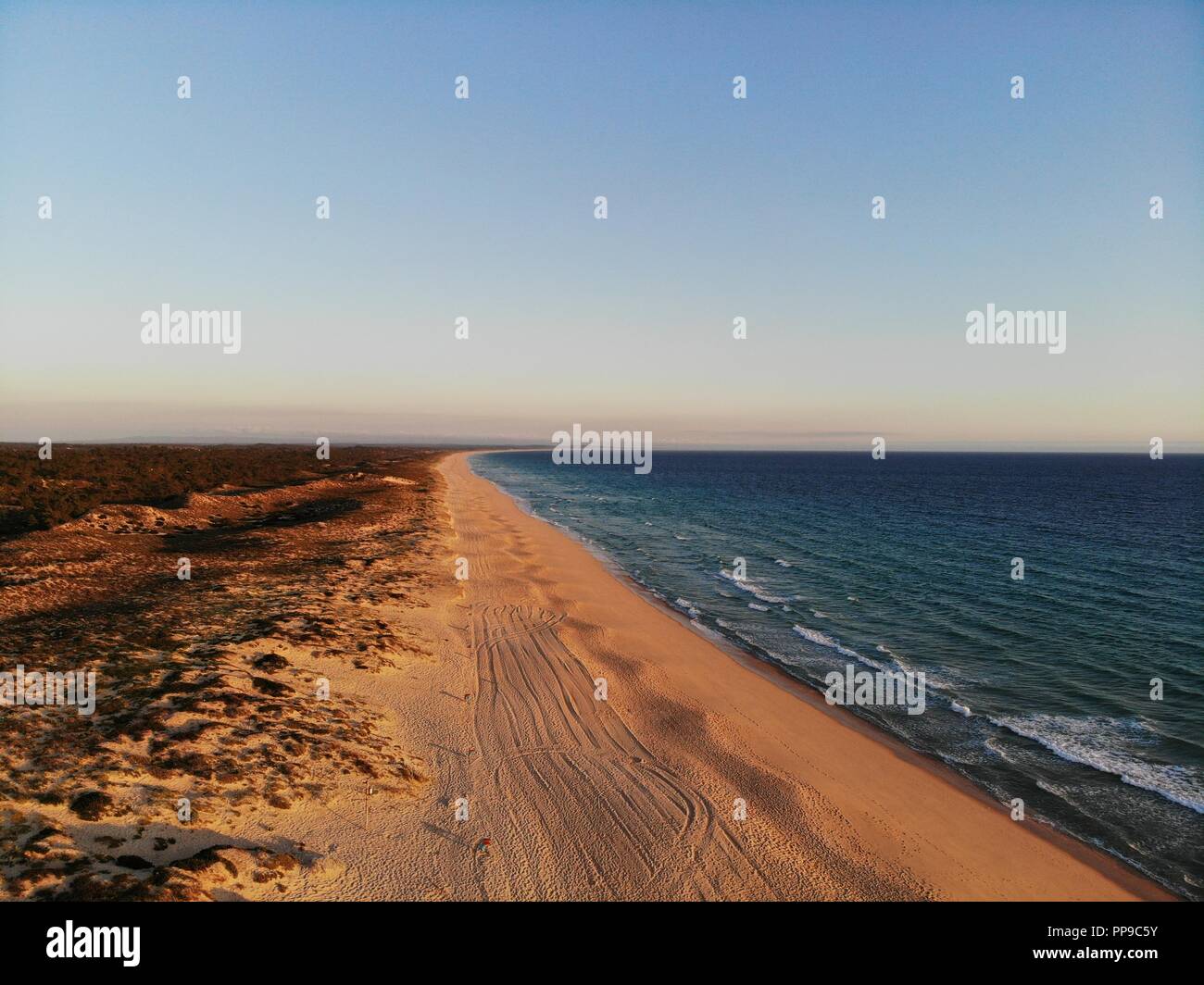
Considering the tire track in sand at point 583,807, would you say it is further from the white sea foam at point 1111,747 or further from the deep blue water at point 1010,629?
the white sea foam at point 1111,747

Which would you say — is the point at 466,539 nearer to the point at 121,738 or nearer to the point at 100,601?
the point at 100,601

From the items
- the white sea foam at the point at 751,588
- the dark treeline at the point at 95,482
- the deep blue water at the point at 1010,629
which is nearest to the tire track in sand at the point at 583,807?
the deep blue water at the point at 1010,629

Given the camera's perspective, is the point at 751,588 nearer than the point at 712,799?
No

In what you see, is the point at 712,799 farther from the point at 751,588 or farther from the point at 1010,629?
the point at 751,588

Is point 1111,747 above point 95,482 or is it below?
below

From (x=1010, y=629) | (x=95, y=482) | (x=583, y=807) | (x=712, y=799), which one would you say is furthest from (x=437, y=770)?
(x=95, y=482)
